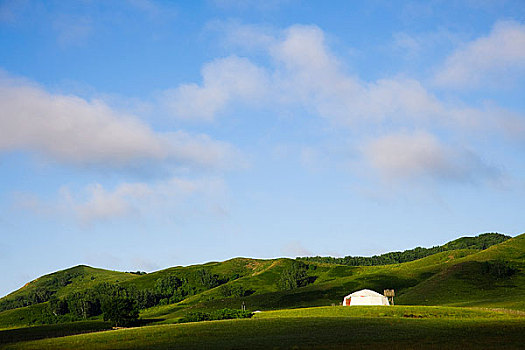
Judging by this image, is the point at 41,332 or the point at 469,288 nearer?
the point at 41,332

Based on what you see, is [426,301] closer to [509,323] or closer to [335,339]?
[509,323]

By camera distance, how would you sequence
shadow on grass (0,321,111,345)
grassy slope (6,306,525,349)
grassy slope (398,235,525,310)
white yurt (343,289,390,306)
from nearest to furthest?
grassy slope (6,306,525,349) < shadow on grass (0,321,111,345) < white yurt (343,289,390,306) < grassy slope (398,235,525,310)

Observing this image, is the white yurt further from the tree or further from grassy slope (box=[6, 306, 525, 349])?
the tree

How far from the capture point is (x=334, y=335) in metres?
56.8

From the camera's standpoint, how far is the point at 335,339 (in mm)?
53156

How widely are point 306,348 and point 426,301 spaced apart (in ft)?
317

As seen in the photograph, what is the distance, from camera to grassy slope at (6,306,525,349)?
49656mm

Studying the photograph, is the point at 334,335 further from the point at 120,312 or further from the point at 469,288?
the point at 469,288

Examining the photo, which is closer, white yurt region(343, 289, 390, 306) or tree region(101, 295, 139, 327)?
white yurt region(343, 289, 390, 306)

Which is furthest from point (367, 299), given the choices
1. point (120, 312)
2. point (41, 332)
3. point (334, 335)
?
point (41, 332)

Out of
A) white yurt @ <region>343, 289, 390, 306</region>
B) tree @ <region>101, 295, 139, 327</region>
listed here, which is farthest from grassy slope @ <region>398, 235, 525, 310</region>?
tree @ <region>101, 295, 139, 327</region>

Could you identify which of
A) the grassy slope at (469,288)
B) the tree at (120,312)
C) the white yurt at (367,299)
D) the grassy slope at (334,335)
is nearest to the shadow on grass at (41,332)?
the tree at (120,312)

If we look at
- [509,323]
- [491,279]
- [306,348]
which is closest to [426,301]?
[491,279]

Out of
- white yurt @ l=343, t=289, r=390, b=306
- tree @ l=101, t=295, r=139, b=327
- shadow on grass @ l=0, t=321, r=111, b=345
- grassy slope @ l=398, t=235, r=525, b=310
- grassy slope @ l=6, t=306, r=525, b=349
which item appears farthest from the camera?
grassy slope @ l=398, t=235, r=525, b=310
